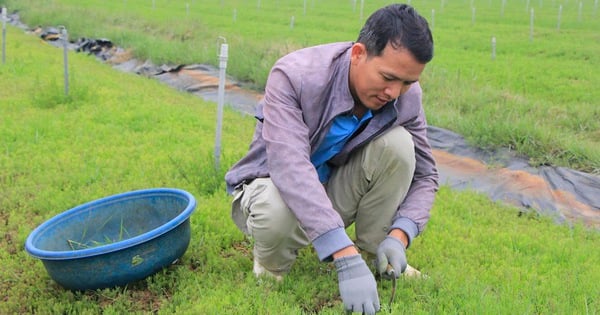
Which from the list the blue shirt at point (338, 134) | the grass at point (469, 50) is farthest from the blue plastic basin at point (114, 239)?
the grass at point (469, 50)

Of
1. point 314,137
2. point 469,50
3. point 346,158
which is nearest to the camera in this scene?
point 314,137

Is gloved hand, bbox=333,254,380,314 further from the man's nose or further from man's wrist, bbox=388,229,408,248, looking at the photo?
the man's nose

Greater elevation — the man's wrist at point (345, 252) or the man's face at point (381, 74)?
the man's face at point (381, 74)

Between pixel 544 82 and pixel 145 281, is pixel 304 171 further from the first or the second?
pixel 544 82

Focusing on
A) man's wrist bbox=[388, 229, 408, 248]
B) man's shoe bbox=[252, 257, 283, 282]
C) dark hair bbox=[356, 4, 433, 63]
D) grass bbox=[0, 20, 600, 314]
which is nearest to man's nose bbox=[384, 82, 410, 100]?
dark hair bbox=[356, 4, 433, 63]

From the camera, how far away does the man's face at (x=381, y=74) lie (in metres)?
2.24

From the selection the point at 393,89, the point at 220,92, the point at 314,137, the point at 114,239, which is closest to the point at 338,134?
the point at 314,137

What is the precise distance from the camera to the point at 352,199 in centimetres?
285

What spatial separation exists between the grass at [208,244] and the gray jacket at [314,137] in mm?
386

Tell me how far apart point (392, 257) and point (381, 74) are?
775mm

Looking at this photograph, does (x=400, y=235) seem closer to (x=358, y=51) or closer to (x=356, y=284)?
(x=356, y=284)

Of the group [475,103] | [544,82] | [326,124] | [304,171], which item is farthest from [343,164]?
[544,82]

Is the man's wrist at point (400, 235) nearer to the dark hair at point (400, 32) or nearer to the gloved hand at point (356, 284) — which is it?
the gloved hand at point (356, 284)

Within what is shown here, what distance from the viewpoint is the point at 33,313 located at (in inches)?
104
